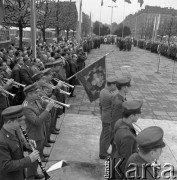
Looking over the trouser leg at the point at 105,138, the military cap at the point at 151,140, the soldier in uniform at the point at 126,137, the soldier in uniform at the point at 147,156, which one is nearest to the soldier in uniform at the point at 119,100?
the soldier in uniform at the point at 126,137

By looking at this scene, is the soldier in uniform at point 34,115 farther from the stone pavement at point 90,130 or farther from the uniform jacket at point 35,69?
the uniform jacket at point 35,69

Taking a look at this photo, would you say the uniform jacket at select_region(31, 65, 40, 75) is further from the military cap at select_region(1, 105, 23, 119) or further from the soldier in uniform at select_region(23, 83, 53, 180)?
the military cap at select_region(1, 105, 23, 119)

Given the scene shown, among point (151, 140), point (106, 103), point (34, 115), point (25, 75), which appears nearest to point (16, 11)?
point (25, 75)

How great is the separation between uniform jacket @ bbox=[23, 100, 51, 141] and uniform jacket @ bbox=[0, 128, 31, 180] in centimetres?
95

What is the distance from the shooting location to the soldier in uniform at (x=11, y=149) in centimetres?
302

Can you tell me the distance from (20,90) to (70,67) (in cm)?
297

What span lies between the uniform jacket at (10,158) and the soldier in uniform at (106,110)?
8.01 feet

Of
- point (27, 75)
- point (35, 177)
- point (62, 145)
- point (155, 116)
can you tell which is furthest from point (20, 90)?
point (155, 116)

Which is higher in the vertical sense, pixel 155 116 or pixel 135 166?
pixel 135 166

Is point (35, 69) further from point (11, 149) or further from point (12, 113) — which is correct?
point (11, 149)

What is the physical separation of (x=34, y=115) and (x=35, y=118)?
0.06 metres

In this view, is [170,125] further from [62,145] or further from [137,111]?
[137,111]

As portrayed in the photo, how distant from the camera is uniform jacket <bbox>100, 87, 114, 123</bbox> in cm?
532

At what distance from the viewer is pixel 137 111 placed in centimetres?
353
